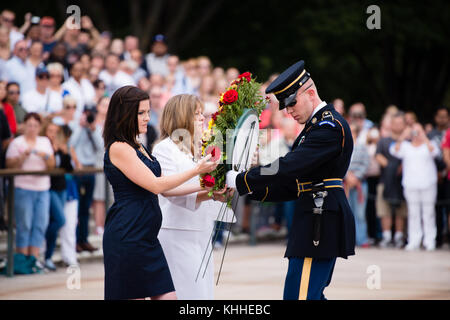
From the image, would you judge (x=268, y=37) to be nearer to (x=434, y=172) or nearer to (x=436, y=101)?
(x=436, y=101)

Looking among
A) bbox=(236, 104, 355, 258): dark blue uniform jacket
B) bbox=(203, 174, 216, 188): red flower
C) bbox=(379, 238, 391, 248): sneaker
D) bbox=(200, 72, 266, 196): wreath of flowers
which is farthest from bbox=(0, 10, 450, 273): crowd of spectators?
bbox=(236, 104, 355, 258): dark blue uniform jacket

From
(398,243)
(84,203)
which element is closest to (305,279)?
(84,203)

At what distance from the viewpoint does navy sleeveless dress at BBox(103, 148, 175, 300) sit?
18.1 ft

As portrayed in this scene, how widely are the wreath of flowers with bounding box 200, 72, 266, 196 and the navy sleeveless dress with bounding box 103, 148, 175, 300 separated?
18.3 inches

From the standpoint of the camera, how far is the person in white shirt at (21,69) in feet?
41.7

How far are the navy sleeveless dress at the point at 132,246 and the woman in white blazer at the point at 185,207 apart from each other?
1.70 feet

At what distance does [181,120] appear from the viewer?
6273 mm

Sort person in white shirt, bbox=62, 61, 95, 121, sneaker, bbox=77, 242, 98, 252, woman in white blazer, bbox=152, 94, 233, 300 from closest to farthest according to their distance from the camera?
woman in white blazer, bbox=152, 94, 233, 300 → sneaker, bbox=77, 242, 98, 252 → person in white shirt, bbox=62, 61, 95, 121

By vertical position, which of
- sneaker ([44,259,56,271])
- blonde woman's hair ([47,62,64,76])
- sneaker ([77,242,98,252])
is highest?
blonde woman's hair ([47,62,64,76])

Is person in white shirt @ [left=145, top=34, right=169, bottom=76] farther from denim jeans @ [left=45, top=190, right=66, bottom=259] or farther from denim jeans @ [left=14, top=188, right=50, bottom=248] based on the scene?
denim jeans @ [left=14, top=188, right=50, bottom=248]

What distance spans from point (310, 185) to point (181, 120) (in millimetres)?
1195

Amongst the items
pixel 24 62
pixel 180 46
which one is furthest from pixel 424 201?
pixel 180 46

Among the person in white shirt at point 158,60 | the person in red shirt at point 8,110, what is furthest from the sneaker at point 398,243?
the person in red shirt at point 8,110

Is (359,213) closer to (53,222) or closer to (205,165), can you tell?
(53,222)
